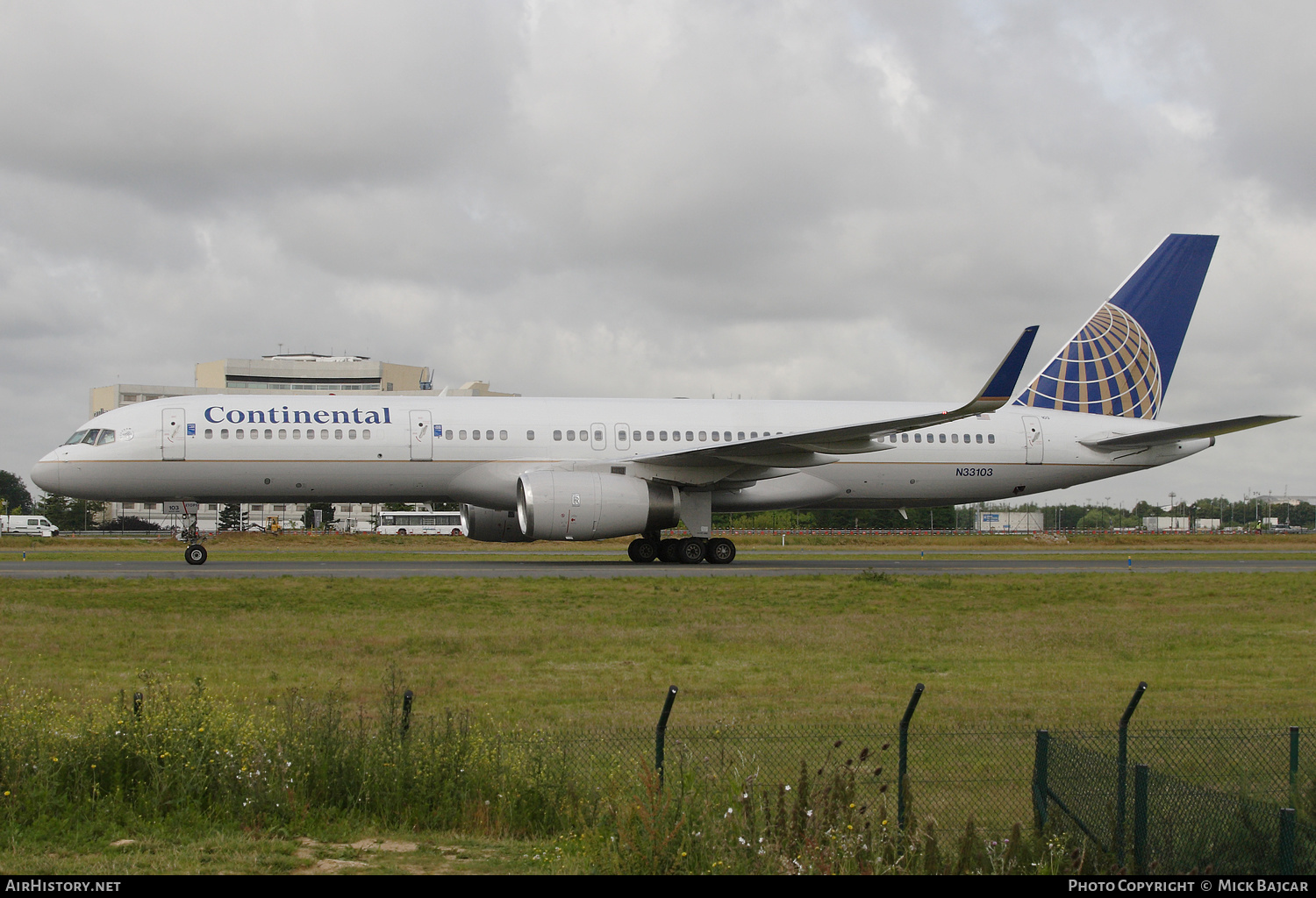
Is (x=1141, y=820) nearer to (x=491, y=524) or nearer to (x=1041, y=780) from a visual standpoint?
(x=1041, y=780)

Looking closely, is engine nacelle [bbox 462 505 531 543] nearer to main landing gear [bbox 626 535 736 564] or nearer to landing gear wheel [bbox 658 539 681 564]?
main landing gear [bbox 626 535 736 564]

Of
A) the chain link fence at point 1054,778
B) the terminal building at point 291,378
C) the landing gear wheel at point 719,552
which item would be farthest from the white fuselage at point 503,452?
the terminal building at point 291,378

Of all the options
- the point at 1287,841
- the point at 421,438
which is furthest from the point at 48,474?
the point at 1287,841

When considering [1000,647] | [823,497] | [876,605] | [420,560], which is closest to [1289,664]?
[1000,647]

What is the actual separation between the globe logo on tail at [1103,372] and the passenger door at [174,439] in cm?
2380

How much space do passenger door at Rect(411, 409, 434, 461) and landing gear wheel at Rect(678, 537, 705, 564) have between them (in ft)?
22.6

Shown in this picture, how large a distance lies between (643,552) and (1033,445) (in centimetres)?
1202

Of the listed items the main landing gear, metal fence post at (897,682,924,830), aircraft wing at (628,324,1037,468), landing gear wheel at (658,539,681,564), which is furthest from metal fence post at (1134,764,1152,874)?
landing gear wheel at (658,539,681,564)

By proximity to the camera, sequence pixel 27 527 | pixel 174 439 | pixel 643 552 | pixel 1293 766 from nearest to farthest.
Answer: pixel 1293 766
pixel 174 439
pixel 643 552
pixel 27 527

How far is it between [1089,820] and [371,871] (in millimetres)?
4536

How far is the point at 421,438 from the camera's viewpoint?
90.5 ft

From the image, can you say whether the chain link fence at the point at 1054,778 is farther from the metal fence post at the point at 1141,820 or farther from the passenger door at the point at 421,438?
the passenger door at the point at 421,438

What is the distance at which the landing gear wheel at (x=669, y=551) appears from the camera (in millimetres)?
29250
